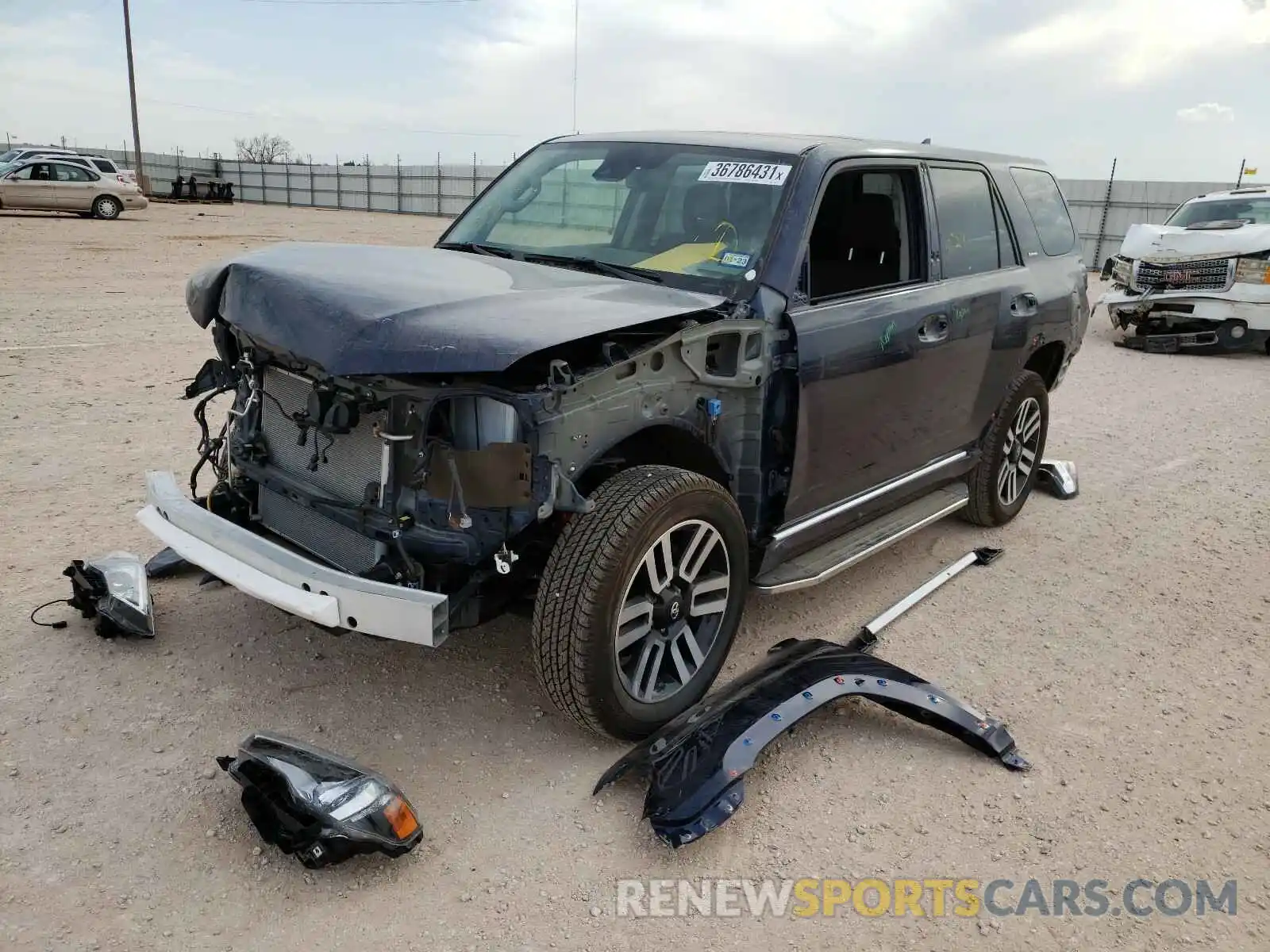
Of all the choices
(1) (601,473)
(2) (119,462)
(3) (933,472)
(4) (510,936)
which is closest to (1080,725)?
(3) (933,472)

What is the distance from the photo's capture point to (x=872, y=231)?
4371mm

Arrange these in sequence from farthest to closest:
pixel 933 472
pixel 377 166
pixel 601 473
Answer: pixel 377 166
pixel 933 472
pixel 601 473

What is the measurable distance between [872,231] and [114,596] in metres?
3.48

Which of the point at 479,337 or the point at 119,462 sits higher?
the point at 479,337

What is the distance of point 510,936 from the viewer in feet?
7.84

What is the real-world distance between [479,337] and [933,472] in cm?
281

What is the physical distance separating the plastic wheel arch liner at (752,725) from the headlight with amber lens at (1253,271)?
10.7 m

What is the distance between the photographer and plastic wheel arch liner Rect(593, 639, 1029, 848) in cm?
273

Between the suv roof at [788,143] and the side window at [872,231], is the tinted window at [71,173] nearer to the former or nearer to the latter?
the suv roof at [788,143]

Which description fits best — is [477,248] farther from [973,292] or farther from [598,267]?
[973,292]

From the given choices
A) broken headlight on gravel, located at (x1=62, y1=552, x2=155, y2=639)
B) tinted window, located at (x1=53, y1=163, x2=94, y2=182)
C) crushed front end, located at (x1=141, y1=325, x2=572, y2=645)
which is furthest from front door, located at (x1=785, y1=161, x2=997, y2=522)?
tinted window, located at (x1=53, y1=163, x2=94, y2=182)

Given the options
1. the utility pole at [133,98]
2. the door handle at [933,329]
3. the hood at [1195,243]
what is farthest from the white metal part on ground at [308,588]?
the utility pole at [133,98]

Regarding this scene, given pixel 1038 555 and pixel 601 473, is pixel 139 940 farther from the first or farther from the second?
pixel 1038 555

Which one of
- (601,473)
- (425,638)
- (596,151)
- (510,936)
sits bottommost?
(510,936)
